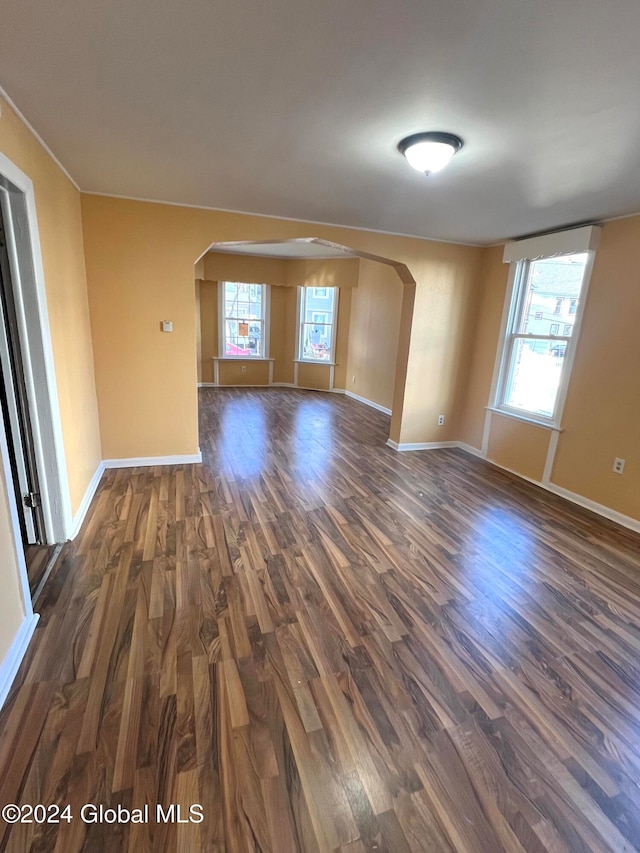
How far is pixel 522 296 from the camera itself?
4152mm

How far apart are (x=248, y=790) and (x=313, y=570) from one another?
3.93 feet

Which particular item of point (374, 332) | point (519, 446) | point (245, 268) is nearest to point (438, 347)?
point (519, 446)

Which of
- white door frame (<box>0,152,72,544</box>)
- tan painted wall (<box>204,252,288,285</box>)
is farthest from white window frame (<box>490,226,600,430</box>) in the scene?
tan painted wall (<box>204,252,288,285</box>)

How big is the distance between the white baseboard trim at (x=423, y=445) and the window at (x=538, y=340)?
2.73ft

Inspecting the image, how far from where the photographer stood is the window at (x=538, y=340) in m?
3.64

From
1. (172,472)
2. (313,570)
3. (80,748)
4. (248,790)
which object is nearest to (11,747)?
(80,748)

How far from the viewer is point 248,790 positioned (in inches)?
48.7

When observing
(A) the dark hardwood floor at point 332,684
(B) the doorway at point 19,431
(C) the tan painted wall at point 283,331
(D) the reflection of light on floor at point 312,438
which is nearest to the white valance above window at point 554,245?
(A) the dark hardwood floor at point 332,684

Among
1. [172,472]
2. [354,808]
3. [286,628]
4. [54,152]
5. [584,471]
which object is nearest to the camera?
[354,808]

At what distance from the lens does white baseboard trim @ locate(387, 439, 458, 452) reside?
481cm

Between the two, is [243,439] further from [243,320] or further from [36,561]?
[243,320]

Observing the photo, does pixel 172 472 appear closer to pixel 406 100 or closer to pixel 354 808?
pixel 354 808

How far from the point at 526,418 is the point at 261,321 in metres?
5.79

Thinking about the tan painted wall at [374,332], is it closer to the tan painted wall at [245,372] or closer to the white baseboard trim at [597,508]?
the tan painted wall at [245,372]
